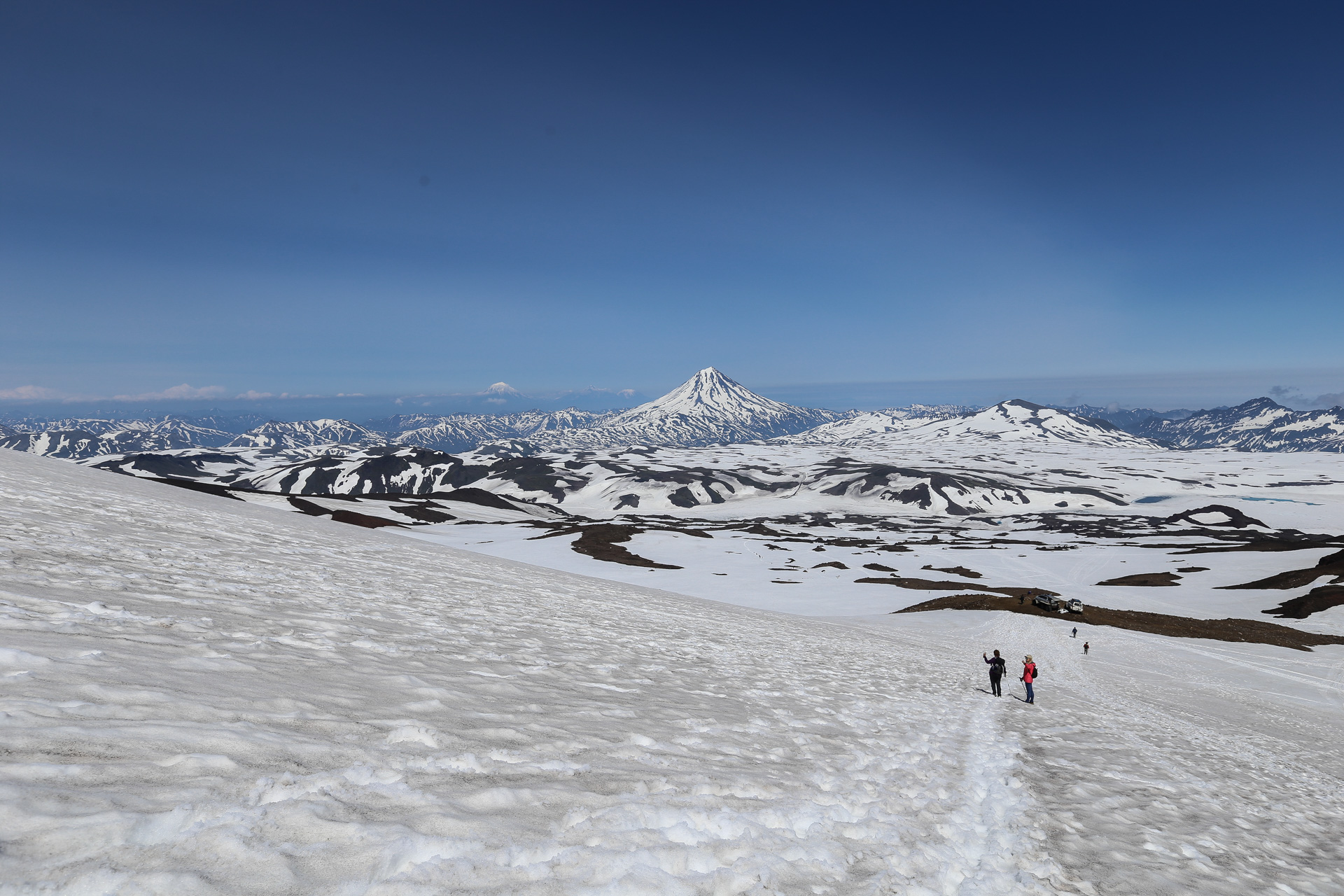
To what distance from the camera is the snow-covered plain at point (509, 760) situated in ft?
13.6

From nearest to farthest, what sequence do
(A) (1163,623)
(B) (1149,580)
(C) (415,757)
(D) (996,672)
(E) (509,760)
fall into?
(C) (415,757), (E) (509,760), (D) (996,672), (A) (1163,623), (B) (1149,580)

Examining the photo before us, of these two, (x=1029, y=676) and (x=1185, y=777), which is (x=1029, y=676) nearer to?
(x=1029, y=676)

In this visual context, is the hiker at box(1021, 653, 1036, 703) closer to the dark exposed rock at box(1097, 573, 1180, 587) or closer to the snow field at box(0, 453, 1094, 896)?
the snow field at box(0, 453, 1094, 896)

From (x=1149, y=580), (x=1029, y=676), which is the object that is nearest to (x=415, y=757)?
(x=1029, y=676)

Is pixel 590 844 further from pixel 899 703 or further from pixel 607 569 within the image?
pixel 607 569

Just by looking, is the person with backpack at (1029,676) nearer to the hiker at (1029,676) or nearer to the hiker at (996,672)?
the hiker at (1029,676)

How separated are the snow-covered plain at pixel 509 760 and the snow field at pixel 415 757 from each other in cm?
3

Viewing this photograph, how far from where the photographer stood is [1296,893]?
6.88 meters

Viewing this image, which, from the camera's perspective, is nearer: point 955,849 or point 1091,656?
A: point 955,849

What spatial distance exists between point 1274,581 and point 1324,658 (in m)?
42.3

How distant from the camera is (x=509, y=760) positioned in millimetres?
6387

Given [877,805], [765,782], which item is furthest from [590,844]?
[877,805]

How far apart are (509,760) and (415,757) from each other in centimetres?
100

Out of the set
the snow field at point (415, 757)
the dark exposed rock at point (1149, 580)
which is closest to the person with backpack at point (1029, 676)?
the snow field at point (415, 757)
